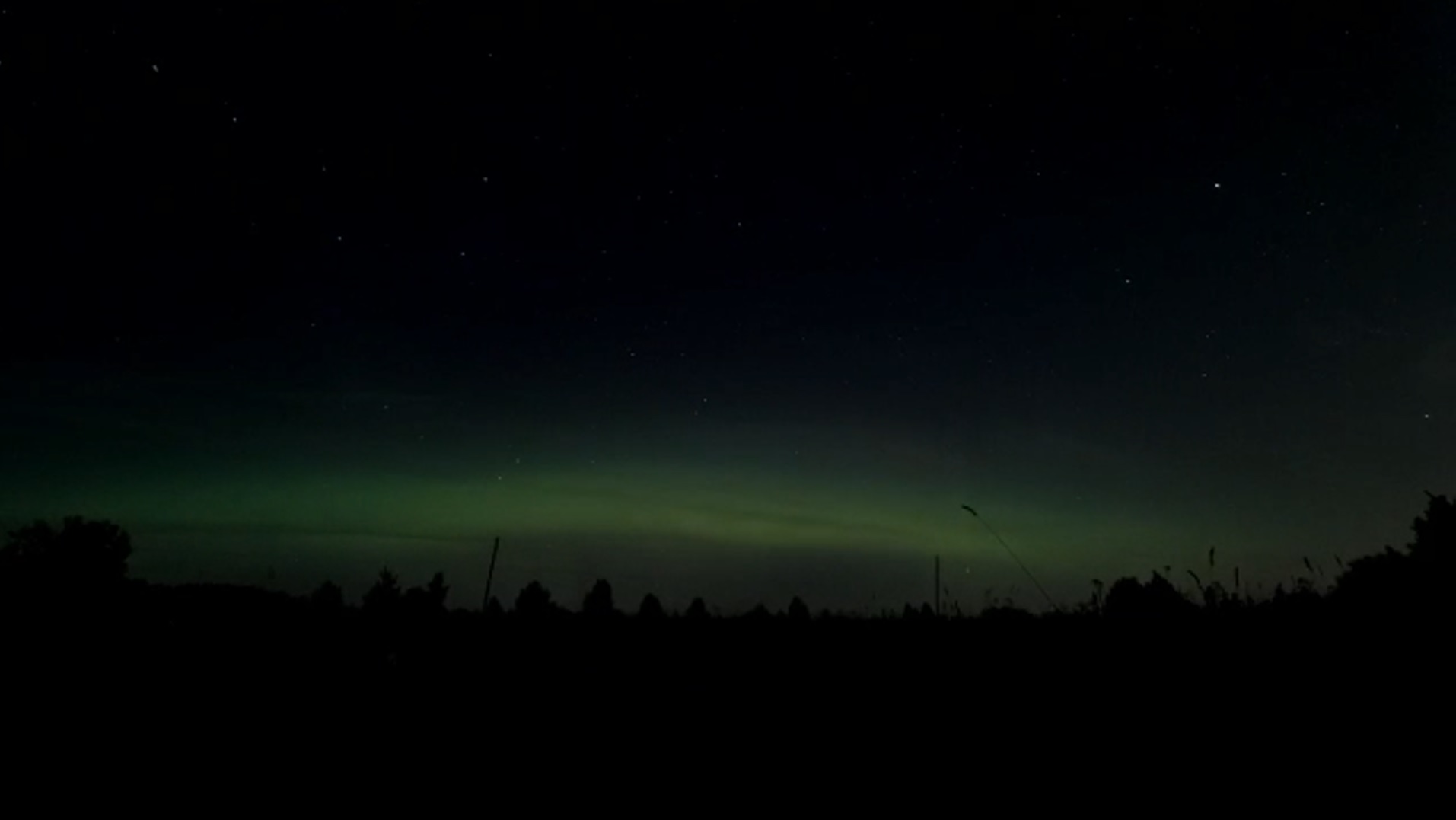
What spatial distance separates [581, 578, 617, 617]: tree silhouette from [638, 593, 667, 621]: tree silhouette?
2.15 ft

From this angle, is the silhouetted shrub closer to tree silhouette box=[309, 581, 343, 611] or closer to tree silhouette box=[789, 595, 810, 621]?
tree silhouette box=[789, 595, 810, 621]

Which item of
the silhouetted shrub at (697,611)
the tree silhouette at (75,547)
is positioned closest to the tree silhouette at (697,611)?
the silhouetted shrub at (697,611)

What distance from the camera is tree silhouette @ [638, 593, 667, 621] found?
56.0ft

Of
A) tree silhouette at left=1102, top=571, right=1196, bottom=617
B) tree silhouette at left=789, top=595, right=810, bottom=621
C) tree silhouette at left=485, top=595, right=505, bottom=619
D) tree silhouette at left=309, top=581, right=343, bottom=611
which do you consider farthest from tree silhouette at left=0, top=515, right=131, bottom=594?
tree silhouette at left=1102, top=571, right=1196, bottom=617

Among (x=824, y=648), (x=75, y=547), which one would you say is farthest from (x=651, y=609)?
(x=75, y=547)

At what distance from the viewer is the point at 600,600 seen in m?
18.5

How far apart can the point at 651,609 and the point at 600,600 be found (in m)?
1.34

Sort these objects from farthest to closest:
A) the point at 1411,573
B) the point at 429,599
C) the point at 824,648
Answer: the point at 429,599 < the point at 824,648 < the point at 1411,573

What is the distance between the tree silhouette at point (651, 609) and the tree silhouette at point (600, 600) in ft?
2.15

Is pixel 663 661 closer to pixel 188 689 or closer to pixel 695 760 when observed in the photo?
pixel 695 760

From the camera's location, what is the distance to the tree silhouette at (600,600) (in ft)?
58.4

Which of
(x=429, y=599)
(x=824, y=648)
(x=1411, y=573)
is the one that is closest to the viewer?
(x=1411, y=573)

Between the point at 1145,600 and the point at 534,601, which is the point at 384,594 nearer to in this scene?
the point at 534,601

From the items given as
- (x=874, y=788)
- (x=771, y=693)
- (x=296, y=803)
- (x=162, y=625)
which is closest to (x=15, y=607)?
(x=162, y=625)
